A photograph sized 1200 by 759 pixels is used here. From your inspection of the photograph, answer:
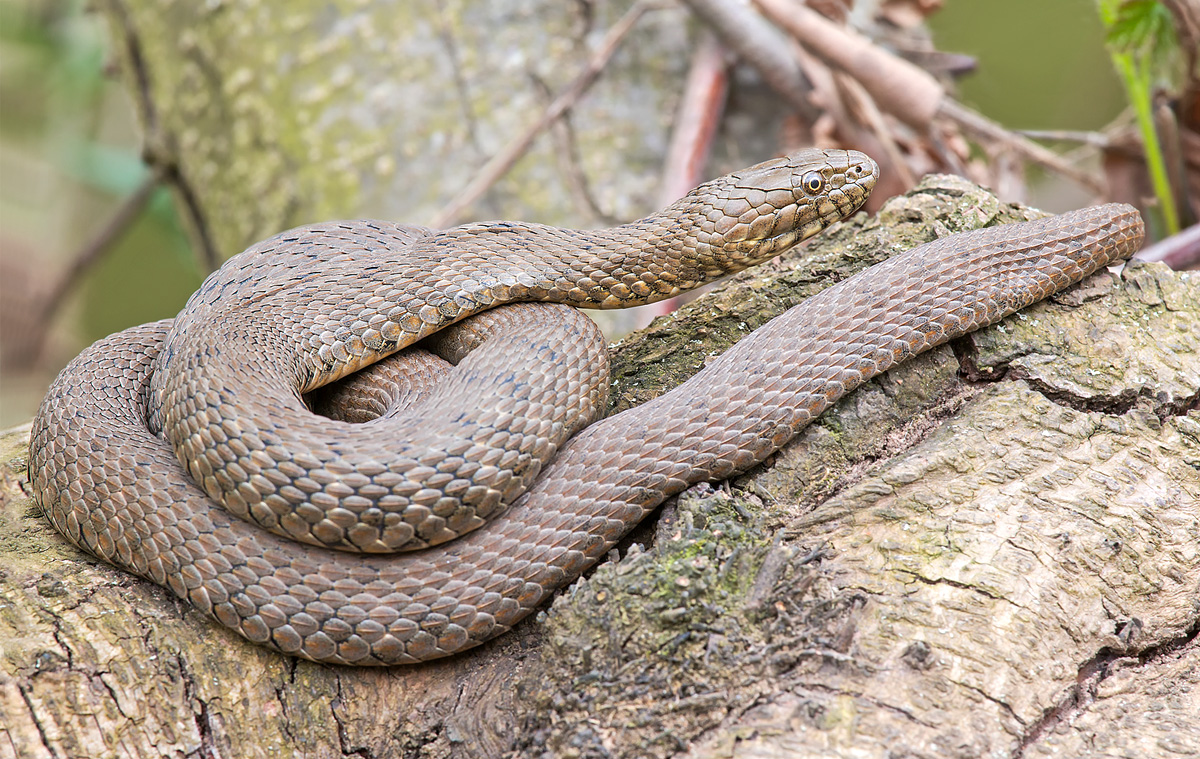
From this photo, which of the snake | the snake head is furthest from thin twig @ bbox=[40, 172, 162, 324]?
the snake head

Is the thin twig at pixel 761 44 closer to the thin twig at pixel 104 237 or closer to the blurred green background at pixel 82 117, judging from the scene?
the blurred green background at pixel 82 117

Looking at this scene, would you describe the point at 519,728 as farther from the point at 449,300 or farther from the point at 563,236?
the point at 563,236

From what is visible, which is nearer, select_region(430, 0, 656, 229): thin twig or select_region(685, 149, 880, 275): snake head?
select_region(685, 149, 880, 275): snake head

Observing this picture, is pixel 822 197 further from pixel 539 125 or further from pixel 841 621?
pixel 539 125

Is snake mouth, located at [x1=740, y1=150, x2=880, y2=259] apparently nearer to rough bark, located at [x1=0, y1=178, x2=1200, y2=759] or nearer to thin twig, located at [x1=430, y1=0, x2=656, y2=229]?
rough bark, located at [x1=0, y1=178, x2=1200, y2=759]

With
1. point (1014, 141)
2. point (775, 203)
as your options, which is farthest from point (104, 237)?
point (1014, 141)

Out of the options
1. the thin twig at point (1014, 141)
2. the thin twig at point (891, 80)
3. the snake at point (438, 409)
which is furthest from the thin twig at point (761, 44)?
the snake at point (438, 409)

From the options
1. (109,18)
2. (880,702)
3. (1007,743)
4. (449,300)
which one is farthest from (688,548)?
(109,18)
